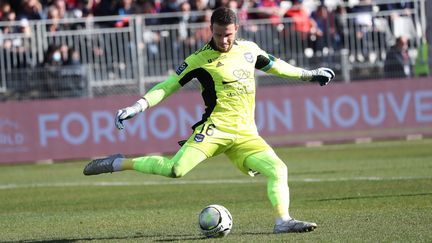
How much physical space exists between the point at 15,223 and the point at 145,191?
4.42 metres

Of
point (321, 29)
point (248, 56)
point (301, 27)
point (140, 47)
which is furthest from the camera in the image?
point (321, 29)

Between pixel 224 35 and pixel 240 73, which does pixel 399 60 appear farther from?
pixel 224 35

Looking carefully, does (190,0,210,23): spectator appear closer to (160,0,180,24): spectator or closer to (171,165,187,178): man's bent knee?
(160,0,180,24): spectator

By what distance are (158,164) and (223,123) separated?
30.8 inches

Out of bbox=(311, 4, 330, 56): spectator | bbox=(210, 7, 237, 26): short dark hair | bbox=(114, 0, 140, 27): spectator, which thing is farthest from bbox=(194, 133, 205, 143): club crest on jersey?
bbox=(114, 0, 140, 27): spectator

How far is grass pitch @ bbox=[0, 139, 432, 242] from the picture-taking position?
10875 millimetres

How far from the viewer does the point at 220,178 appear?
61.6ft

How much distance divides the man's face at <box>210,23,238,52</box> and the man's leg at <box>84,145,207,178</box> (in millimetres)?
1080

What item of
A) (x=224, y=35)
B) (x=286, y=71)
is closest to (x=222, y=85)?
(x=224, y=35)

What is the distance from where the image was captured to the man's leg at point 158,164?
10539 mm

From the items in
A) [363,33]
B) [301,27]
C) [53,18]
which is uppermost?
[53,18]

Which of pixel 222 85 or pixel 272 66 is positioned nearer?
pixel 222 85

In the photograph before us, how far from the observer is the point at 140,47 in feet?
85.9

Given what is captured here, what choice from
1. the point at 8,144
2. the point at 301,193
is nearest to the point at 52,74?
the point at 8,144
